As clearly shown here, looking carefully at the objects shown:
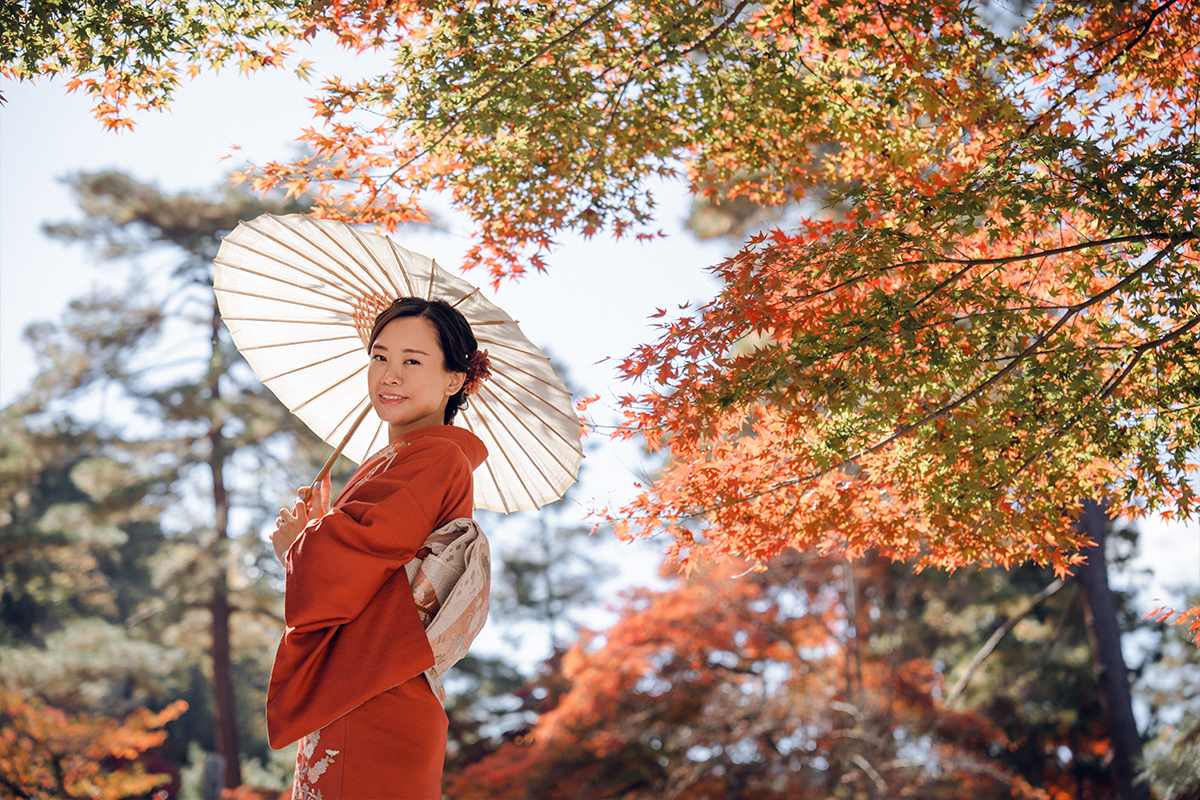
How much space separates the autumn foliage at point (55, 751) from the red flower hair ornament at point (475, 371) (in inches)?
316

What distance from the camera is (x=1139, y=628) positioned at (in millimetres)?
11422

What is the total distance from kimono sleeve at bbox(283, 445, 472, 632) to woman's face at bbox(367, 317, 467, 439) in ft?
0.88

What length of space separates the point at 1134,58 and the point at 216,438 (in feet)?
34.8

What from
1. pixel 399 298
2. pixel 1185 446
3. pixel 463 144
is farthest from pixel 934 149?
pixel 399 298

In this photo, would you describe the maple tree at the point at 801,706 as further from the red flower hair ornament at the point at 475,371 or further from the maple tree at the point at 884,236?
the red flower hair ornament at the point at 475,371

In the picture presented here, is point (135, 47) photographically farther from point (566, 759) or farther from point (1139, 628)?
point (1139, 628)

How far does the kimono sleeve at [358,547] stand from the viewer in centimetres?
180

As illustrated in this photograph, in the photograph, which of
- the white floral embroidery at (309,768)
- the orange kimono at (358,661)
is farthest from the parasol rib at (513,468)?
the white floral embroidery at (309,768)

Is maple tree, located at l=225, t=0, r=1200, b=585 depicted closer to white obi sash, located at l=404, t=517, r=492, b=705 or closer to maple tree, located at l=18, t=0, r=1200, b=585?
maple tree, located at l=18, t=0, r=1200, b=585

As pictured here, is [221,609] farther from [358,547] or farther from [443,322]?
[358,547]

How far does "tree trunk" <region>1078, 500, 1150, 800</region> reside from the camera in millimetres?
8745

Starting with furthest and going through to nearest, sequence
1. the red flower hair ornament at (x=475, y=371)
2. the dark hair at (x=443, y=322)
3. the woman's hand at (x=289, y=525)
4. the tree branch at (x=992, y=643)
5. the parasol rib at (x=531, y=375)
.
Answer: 1. the tree branch at (x=992, y=643)
2. the parasol rib at (x=531, y=375)
3. the red flower hair ornament at (x=475, y=371)
4. the dark hair at (x=443, y=322)
5. the woman's hand at (x=289, y=525)

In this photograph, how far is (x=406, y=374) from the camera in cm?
221

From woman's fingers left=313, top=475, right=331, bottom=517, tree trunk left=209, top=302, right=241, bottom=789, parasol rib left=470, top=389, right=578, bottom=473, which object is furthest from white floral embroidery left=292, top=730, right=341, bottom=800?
tree trunk left=209, top=302, right=241, bottom=789
